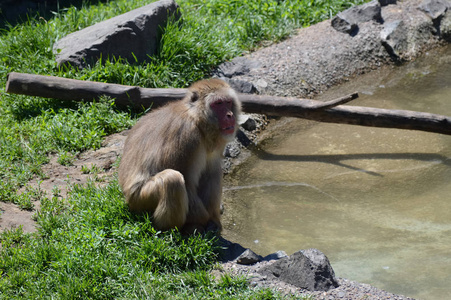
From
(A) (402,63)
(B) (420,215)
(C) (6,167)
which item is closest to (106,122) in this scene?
(C) (6,167)

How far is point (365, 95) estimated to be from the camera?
902 centimetres

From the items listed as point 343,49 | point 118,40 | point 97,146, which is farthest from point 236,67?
point 97,146

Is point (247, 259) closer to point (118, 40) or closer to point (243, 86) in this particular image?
point (243, 86)

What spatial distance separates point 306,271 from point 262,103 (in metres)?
3.19

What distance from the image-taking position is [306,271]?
4.38 m

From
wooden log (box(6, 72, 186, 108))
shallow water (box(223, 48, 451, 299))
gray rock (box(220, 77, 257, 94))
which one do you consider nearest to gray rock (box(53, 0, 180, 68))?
wooden log (box(6, 72, 186, 108))

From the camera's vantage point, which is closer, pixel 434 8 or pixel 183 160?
pixel 183 160

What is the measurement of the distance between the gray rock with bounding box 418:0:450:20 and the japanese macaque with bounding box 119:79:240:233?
22.2 feet

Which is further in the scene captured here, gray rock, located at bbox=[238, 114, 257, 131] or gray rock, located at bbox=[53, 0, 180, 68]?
gray rock, located at bbox=[53, 0, 180, 68]

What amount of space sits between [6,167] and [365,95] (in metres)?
5.54

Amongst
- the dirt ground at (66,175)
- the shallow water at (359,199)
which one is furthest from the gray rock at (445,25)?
the dirt ground at (66,175)

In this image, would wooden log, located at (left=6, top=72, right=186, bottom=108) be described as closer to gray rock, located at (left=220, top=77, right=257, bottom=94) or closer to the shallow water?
gray rock, located at (left=220, top=77, right=257, bottom=94)

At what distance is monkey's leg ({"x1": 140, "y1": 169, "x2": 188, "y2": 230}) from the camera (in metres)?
4.67

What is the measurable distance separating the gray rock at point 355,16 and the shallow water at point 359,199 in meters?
1.70
